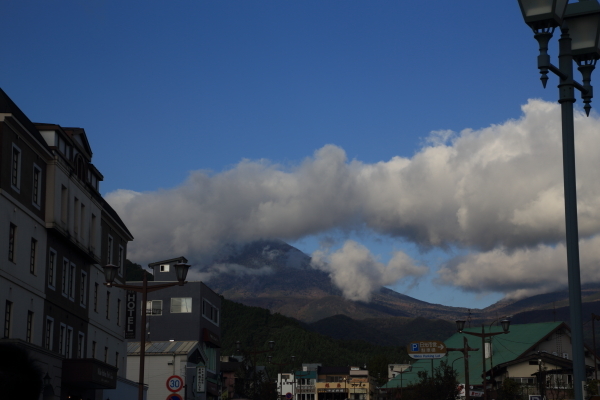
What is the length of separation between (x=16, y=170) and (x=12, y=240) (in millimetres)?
3198

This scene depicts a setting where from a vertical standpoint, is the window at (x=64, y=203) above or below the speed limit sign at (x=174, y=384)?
above

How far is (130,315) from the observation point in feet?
196

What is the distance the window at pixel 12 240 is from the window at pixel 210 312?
172ft

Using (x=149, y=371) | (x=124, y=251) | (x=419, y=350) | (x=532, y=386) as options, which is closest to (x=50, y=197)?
(x=124, y=251)

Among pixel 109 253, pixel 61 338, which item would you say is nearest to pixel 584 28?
pixel 61 338

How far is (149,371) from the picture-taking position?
77.1 metres

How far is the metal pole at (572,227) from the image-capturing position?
36.8 feet

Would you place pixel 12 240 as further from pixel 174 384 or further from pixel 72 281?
pixel 174 384

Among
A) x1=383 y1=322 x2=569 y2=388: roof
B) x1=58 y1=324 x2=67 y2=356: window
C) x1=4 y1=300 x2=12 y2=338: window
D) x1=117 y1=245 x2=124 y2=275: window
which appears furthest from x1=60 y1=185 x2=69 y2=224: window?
x1=383 y1=322 x2=569 y2=388: roof

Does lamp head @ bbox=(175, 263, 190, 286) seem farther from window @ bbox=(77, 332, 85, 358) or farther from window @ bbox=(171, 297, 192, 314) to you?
window @ bbox=(171, 297, 192, 314)

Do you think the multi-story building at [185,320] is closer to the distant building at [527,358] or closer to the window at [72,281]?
the distant building at [527,358]

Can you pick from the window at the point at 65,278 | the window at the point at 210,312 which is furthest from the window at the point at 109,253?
the window at the point at 210,312

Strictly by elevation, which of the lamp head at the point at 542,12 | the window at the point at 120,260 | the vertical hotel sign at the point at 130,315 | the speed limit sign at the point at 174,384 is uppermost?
the window at the point at 120,260

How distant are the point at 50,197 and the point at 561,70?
111 ft
